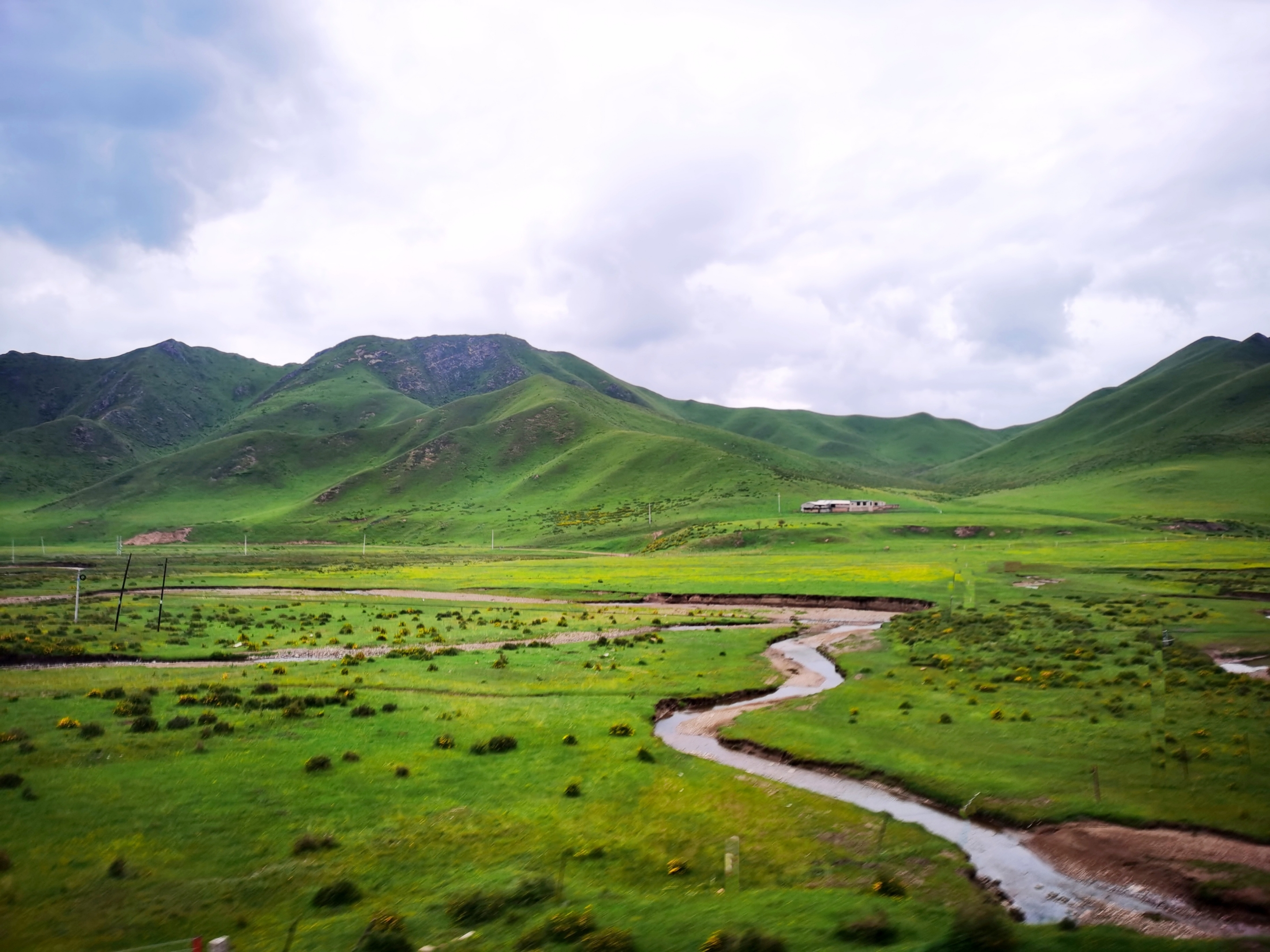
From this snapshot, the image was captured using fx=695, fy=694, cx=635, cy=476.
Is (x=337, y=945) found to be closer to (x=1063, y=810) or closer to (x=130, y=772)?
(x=130, y=772)

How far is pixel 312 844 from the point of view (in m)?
16.8

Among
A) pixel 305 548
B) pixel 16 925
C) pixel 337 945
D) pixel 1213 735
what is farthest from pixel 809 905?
pixel 305 548

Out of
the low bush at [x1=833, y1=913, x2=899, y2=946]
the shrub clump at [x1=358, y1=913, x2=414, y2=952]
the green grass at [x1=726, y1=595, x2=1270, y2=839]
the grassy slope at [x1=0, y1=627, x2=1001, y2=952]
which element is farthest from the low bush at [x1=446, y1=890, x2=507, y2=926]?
the green grass at [x1=726, y1=595, x2=1270, y2=839]

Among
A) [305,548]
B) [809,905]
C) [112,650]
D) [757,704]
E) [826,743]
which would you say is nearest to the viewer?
[809,905]

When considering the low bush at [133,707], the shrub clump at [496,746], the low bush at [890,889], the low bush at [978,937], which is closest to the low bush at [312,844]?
the shrub clump at [496,746]

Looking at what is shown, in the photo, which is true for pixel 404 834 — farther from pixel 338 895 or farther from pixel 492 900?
pixel 492 900

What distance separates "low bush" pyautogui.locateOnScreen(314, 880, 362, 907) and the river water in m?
13.9

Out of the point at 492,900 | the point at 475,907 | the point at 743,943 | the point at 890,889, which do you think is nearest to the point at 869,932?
the point at 743,943

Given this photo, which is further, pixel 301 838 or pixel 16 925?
pixel 301 838

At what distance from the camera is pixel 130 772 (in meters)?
20.8

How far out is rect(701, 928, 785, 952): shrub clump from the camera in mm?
12516

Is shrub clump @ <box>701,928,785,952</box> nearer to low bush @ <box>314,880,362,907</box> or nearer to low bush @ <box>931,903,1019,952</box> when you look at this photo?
low bush @ <box>931,903,1019,952</box>

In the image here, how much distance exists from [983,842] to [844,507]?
159232 millimetres

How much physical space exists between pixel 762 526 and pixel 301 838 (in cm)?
12823
